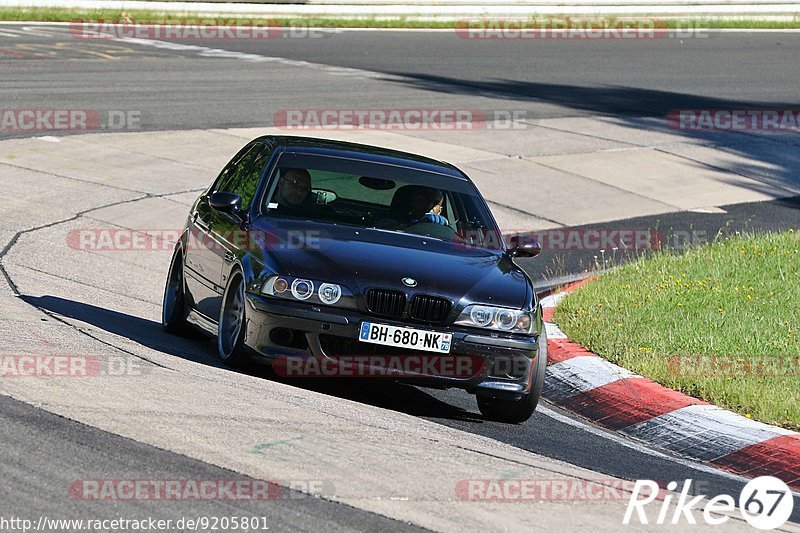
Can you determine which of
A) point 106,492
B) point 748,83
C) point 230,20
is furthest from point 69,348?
point 230,20

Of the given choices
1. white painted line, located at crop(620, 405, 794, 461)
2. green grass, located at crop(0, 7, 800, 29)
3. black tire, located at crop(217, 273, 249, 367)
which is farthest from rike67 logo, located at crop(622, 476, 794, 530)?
green grass, located at crop(0, 7, 800, 29)

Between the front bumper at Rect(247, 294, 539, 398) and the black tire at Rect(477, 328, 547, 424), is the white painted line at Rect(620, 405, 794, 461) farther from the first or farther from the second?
the front bumper at Rect(247, 294, 539, 398)

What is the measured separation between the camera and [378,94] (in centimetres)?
2434

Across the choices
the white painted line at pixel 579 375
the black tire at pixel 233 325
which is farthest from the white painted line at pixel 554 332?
the black tire at pixel 233 325

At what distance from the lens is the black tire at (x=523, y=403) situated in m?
8.44

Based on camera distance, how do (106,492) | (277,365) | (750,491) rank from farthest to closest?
(277,365)
(750,491)
(106,492)

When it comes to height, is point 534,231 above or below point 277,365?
below

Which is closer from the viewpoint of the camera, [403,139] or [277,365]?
[277,365]

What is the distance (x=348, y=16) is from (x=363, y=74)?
28.4 feet

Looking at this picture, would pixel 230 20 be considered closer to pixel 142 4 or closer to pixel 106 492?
pixel 142 4

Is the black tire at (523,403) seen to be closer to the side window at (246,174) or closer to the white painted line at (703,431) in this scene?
the white painted line at (703,431)

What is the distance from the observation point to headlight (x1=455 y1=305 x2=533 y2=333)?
8.20 m

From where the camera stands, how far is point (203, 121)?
20.9m

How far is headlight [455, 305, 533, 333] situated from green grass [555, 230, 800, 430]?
1.39 m
